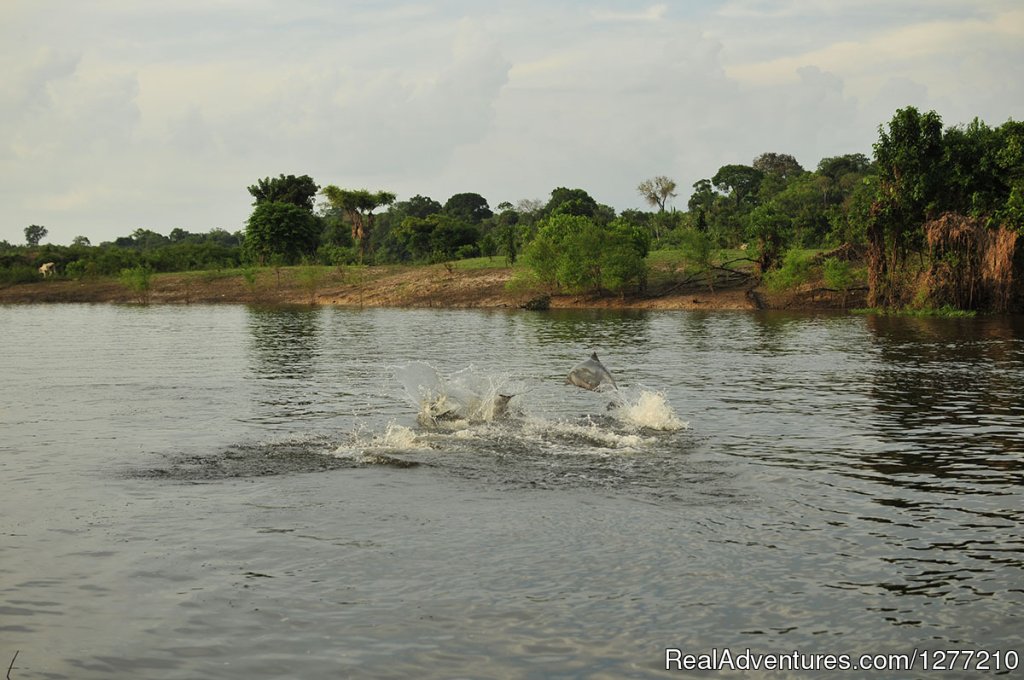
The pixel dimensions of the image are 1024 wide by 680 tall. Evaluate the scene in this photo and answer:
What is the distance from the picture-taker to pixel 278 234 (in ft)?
405

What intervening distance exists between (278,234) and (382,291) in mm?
26561

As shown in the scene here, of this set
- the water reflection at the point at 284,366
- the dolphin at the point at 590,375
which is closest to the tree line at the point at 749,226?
the water reflection at the point at 284,366

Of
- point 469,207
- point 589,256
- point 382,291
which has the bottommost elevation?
point 382,291

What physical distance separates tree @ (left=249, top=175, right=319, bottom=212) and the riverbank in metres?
21.6


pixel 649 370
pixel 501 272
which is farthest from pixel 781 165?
pixel 649 370

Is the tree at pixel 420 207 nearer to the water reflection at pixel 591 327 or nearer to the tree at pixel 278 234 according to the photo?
the tree at pixel 278 234

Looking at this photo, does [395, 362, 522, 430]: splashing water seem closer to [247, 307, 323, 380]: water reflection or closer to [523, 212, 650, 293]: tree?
[247, 307, 323, 380]: water reflection

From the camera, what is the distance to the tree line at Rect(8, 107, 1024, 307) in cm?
6247

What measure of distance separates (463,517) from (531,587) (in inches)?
120

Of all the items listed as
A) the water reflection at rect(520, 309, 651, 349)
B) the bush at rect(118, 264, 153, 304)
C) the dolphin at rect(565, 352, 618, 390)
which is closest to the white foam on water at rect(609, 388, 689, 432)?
the dolphin at rect(565, 352, 618, 390)

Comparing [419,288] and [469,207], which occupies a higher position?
[469,207]

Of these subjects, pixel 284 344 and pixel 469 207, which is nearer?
pixel 284 344

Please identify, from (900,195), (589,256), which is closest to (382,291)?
(589,256)

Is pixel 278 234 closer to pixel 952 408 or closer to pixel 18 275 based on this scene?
pixel 18 275
